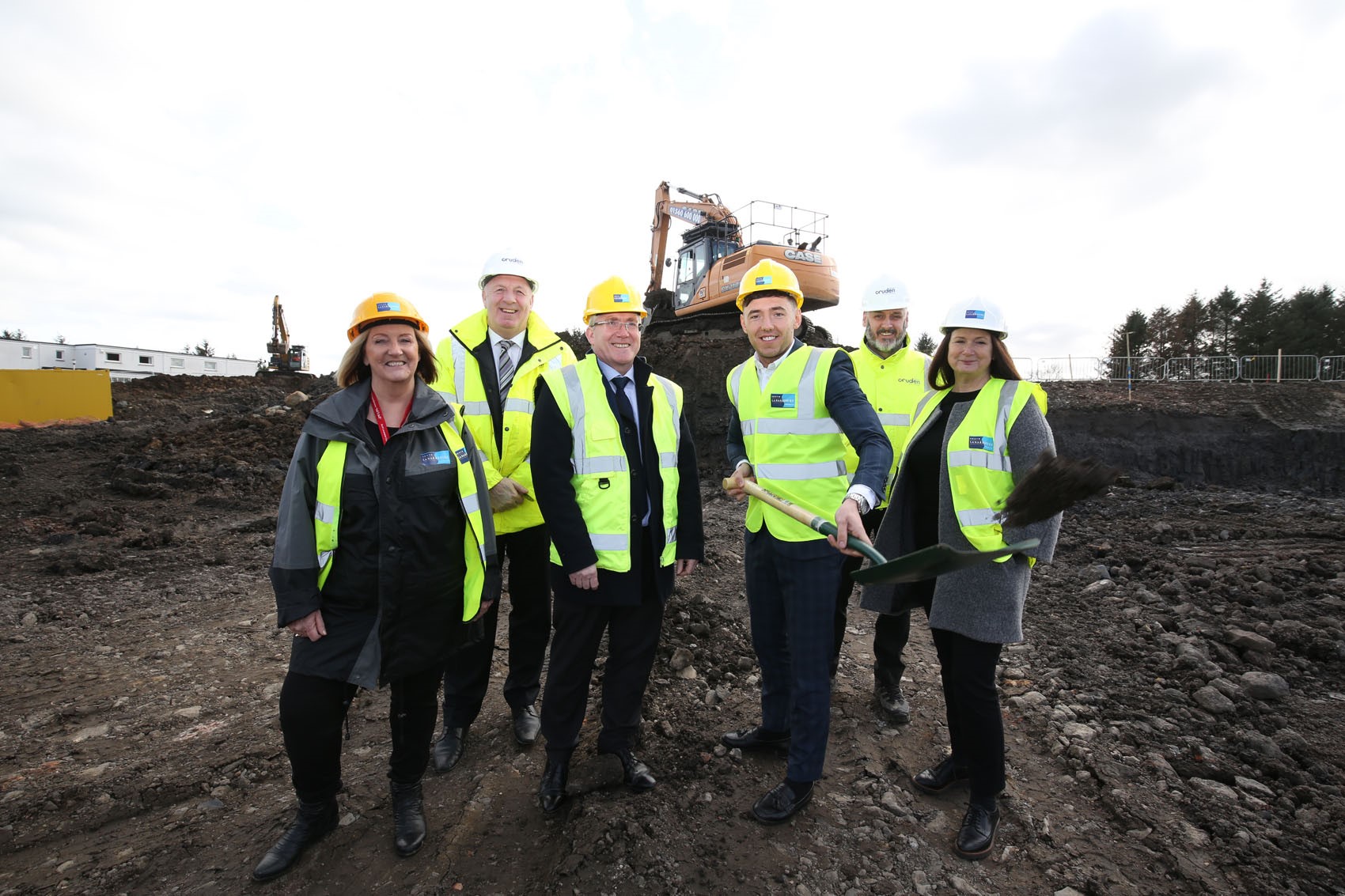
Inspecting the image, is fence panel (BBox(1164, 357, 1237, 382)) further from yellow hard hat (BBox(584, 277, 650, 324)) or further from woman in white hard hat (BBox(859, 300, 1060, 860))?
yellow hard hat (BBox(584, 277, 650, 324))

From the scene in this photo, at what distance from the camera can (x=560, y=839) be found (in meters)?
2.81

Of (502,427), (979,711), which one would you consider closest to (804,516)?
(979,711)

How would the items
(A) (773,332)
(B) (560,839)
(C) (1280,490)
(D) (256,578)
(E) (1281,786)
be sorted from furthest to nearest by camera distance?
(C) (1280,490) → (D) (256,578) → (E) (1281,786) → (A) (773,332) → (B) (560,839)

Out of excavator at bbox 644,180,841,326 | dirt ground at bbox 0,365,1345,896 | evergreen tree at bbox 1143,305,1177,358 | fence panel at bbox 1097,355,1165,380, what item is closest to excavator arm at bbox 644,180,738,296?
excavator at bbox 644,180,841,326

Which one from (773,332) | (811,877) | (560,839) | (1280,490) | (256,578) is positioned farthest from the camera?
(1280,490)

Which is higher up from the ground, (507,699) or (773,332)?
(773,332)

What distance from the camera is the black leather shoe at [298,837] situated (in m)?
2.62

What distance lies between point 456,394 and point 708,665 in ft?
7.98

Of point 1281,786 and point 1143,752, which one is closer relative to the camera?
point 1281,786

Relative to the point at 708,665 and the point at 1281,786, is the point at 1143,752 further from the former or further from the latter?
the point at 708,665

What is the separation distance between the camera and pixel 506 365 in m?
3.51

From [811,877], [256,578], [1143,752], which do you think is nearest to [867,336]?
[1143,752]

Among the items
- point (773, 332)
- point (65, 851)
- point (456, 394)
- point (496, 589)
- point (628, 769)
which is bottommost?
point (65, 851)

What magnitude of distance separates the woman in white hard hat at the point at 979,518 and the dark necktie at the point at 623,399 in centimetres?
132
